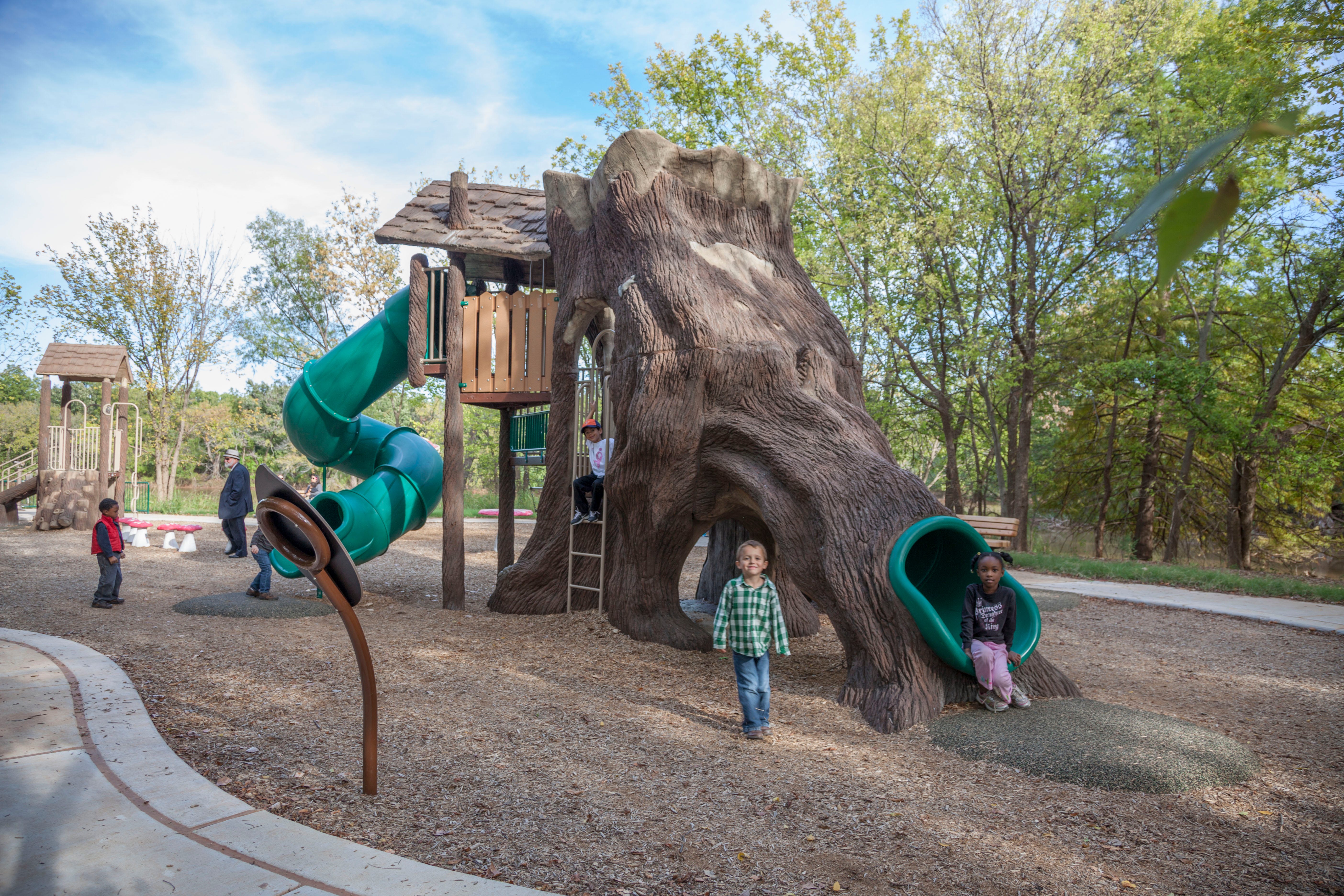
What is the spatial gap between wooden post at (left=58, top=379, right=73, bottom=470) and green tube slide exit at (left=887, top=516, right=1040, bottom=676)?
57.9ft

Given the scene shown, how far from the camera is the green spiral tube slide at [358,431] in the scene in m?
9.89

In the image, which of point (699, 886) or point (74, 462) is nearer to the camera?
point (699, 886)

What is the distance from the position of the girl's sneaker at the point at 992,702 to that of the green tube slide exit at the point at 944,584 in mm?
196

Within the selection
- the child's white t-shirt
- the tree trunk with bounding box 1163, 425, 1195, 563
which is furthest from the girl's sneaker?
the tree trunk with bounding box 1163, 425, 1195, 563

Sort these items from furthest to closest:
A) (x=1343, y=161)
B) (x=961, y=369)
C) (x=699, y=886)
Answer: (x=961, y=369) → (x=1343, y=161) → (x=699, y=886)

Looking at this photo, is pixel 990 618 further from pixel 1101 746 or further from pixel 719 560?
pixel 719 560

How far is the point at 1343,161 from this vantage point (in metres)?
13.6

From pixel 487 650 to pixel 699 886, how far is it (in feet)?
14.3

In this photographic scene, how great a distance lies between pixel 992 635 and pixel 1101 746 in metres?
0.96

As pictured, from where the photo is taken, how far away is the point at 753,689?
5125mm

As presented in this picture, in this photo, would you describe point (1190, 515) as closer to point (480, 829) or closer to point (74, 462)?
point (480, 829)

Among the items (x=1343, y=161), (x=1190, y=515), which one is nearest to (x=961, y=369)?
(x=1190, y=515)

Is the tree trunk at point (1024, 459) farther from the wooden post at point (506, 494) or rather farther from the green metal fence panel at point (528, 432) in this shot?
the wooden post at point (506, 494)

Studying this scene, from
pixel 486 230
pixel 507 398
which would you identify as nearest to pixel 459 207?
pixel 486 230
